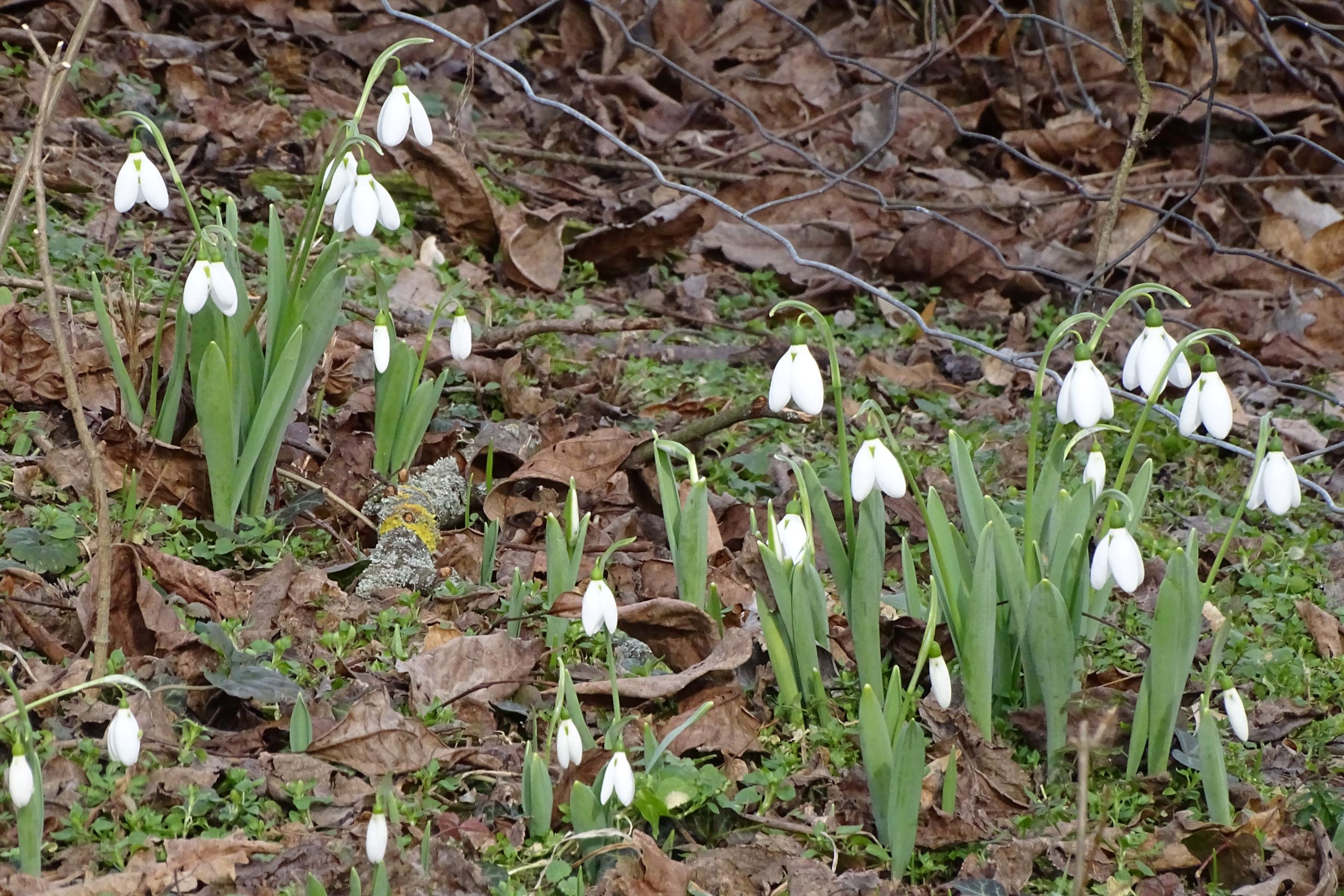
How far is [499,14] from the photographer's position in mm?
6059

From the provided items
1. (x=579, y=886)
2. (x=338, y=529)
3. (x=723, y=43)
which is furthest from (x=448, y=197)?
(x=579, y=886)

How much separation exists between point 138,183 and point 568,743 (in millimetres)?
1319

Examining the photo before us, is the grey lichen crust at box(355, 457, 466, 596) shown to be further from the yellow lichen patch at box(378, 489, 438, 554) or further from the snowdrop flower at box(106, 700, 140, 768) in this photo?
the snowdrop flower at box(106, 700, 140, 768)

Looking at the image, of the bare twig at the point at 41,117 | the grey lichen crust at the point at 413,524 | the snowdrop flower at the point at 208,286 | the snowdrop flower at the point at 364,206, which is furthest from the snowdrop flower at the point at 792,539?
the bare twig at the point at 41,117

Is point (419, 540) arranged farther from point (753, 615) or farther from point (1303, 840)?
point (1303, 840)

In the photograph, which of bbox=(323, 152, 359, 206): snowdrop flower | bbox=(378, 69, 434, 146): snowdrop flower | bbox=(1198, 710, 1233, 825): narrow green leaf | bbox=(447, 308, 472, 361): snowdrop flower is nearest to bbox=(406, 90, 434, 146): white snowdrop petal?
bbox=(378, 69, 434, 146): snowdrop flower

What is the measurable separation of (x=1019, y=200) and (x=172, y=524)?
11.9 feet

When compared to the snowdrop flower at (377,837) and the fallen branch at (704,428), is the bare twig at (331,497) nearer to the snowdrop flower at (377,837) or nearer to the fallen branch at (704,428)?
the fallen branch at (704,428)

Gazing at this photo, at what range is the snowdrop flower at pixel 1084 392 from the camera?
75.2 inches

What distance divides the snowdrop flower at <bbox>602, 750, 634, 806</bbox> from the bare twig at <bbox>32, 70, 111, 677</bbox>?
2.50ft

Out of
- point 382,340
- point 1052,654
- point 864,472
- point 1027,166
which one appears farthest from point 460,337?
point 1027,166

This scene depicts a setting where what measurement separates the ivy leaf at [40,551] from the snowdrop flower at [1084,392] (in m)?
1.69

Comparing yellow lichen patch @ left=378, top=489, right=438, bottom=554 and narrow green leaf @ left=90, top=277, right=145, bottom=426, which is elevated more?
narrow green leaf @ left=90, top=277, right=145, bottom=426

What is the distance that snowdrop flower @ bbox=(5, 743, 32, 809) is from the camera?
155cm
